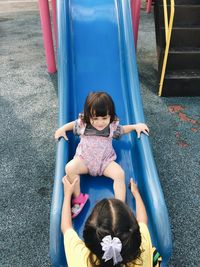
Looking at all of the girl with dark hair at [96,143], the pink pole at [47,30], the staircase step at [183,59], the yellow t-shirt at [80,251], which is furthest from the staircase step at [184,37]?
the yellow t-shirt at [80,251]

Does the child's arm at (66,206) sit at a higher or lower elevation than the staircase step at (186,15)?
lower

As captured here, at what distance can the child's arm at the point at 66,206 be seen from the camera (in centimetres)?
199

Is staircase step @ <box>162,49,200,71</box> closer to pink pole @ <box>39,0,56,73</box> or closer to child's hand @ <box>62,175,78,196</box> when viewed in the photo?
pink pole @ <box>39,0,56,73</box>

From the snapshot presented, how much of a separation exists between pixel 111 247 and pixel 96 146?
4.16ft

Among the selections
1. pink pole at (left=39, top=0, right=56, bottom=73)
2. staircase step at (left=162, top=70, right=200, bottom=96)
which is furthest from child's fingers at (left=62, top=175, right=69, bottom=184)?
pink pole at (left=39, top=0, right=56, bottom=73)

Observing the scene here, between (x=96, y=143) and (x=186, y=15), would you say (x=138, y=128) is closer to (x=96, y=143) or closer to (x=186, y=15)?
(x=96, y=143)

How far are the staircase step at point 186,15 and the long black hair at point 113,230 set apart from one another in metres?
3.56

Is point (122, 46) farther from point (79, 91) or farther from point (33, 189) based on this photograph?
point (33, 189)

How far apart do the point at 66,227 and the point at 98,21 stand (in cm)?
272

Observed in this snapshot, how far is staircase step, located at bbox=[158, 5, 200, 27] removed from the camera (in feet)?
14.2

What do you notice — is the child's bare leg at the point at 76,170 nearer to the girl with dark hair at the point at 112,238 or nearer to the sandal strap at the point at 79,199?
the sandal strap at the point at 79,199

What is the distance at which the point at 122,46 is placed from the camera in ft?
12.0

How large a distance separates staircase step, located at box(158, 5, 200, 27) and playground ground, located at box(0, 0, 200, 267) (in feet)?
2.93

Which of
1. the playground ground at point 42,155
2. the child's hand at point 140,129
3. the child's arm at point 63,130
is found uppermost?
the child's arm at point 63,130
